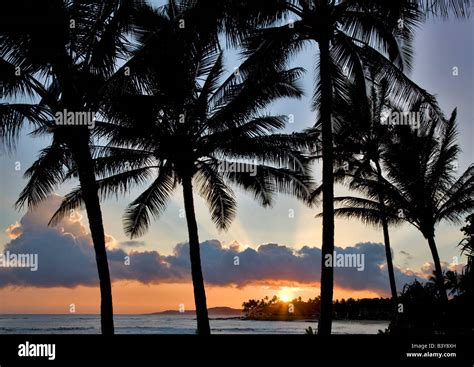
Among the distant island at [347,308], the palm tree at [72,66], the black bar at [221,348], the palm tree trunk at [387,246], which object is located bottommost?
the distant island at [347,308]

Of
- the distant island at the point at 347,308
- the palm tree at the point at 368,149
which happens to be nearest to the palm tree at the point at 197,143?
the palm tree at the point at 368,149

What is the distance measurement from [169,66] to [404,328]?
33.8 feet

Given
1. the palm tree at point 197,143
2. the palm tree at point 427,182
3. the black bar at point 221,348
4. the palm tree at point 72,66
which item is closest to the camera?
the black bar at point 221,348

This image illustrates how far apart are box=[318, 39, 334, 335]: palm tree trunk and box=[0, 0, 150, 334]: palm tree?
14.3 ft

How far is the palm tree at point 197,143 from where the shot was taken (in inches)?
607

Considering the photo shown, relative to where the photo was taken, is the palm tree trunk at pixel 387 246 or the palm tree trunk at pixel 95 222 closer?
the palm tree trunk at pixel 95 222

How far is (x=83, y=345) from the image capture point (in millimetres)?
8078

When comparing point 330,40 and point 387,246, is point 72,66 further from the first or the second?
point 387,246

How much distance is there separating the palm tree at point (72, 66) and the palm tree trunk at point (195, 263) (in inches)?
185

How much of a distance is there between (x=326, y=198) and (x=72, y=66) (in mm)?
6041

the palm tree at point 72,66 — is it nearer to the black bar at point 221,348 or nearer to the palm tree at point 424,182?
the black bar at point 221,348

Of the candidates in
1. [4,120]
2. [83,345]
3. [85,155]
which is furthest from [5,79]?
[83,345]

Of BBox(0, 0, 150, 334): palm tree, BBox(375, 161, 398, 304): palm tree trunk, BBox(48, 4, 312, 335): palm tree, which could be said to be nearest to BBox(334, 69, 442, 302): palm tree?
BBox(375, 161, 398, 304): palm tree trunk

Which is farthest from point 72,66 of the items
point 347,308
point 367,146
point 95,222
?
point 347,308
